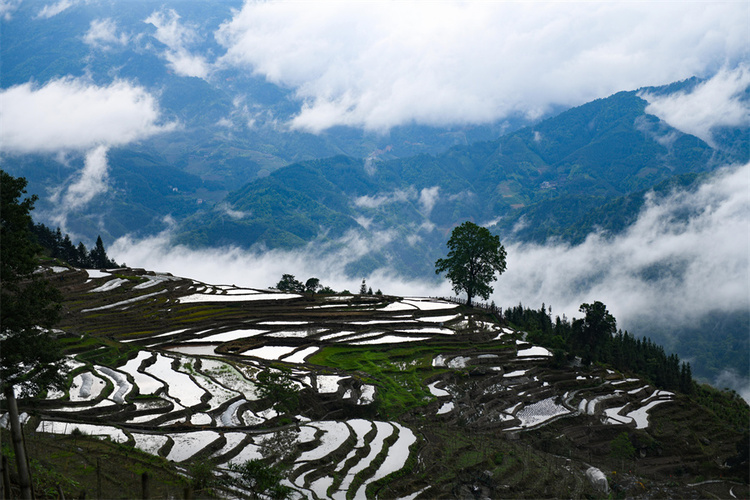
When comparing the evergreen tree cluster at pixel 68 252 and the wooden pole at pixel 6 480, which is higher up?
the evergreen tree cluster at pixel 68 252

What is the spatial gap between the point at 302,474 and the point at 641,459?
86.4 ft

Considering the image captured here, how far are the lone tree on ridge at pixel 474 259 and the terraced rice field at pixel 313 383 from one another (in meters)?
4.02

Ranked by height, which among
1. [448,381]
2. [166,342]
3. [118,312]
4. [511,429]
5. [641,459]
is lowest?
[641,459]

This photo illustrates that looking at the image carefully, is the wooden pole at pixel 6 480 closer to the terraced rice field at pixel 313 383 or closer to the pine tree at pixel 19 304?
the pine tree at pixel 19 304

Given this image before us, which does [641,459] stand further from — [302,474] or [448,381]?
[302,474]

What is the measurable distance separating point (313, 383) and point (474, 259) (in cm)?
A: 4056

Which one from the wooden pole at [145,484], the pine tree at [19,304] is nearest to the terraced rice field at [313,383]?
the pine tree at [19,304]

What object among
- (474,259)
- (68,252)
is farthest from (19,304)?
(68,252)

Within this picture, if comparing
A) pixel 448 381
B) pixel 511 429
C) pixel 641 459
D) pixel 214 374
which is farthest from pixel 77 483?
pixel 641 459

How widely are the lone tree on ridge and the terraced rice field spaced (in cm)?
402

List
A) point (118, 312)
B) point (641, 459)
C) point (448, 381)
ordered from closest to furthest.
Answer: point (641, 459) < point (448, 381) < point (118, 312)

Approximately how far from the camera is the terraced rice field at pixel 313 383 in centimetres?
3056

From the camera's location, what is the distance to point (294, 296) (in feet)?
255

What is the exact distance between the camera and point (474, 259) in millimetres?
77625
